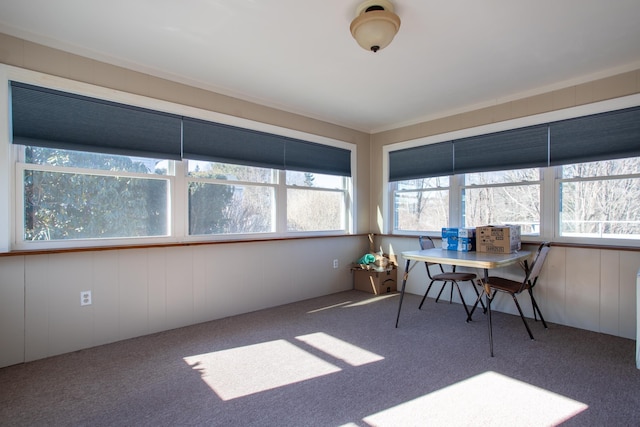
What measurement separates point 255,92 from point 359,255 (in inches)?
112

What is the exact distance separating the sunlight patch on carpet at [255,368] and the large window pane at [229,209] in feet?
4.54

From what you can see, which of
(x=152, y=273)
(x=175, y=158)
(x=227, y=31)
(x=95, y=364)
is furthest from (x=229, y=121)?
(x=95, y=364)

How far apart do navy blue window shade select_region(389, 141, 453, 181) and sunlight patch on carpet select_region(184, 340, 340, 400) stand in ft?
9.95

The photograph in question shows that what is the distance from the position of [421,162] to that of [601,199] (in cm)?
205

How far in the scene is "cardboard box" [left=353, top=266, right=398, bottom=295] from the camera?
4742 mm

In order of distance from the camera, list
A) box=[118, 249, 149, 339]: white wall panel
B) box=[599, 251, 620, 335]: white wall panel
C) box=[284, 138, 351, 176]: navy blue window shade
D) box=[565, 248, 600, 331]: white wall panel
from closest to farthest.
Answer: box=[118, 249, 149, 339]: white wall panel → box=[599, 251, 620, 335]: white wall panel → box=[565, 248, 600, 331]: white wall panel → box=[284, 138, 351, 176]: navy blue window shade

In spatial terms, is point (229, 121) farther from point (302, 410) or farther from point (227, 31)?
point (302, 410)

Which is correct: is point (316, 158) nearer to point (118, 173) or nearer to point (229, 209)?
point (229, 209)

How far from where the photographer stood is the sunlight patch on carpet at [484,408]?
1.85 m

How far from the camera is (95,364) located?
2.53 m

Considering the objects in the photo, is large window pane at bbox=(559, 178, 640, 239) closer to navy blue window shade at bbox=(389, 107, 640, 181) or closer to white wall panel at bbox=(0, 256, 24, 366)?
navy blue window shade at bbox=(389, 107, 640, 181)

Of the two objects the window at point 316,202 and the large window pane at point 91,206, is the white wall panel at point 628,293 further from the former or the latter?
the large window pane at point 91,206

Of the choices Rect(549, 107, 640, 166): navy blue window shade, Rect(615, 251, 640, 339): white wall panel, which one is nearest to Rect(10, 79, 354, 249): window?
Rect(549, 107, 640, 166): navy blue window shade

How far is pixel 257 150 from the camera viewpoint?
13.0ft
